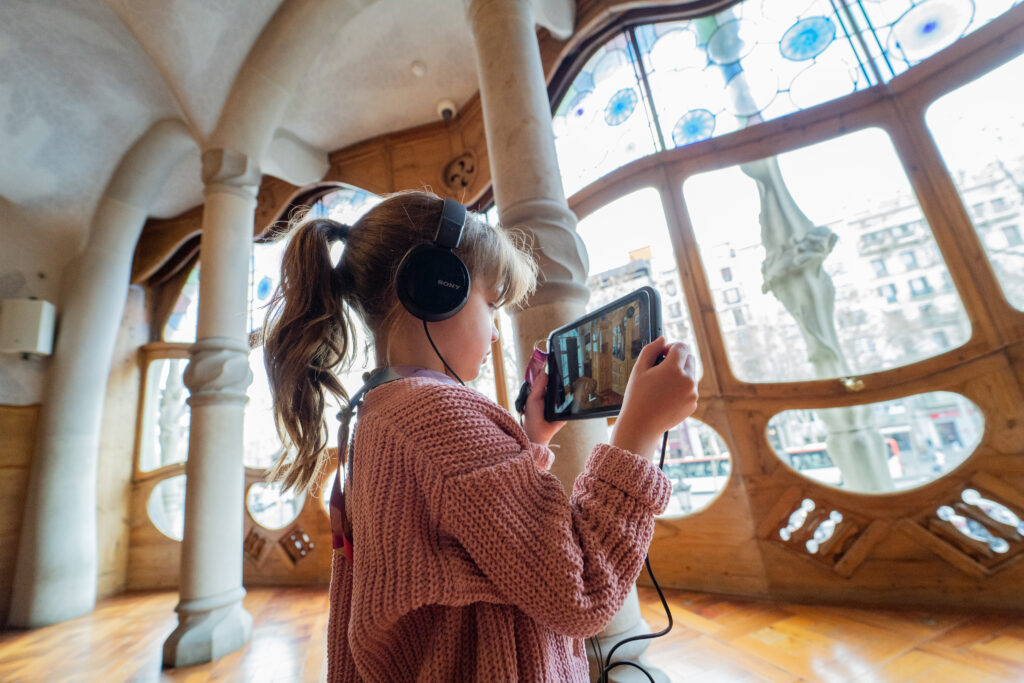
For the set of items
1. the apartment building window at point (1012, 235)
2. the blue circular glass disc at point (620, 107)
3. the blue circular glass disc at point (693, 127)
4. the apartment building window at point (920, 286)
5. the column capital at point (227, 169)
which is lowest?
the apartment building window at point (920, 286)

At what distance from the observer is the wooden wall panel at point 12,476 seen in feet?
10.8

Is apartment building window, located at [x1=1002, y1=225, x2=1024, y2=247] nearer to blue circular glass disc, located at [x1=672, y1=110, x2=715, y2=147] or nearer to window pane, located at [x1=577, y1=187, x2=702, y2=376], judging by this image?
window pane, located at [x1=577, y1=187, x2=702, y2=376]

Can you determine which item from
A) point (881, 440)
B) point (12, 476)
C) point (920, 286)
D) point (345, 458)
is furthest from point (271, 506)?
point (920, 286)

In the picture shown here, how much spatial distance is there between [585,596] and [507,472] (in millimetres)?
150

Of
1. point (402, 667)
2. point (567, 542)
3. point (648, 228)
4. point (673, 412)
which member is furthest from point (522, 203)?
point (648, 228)

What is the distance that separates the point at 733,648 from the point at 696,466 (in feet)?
2.79

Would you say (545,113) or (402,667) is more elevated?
(545,113)

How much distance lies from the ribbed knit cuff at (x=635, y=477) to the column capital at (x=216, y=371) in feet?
7.87

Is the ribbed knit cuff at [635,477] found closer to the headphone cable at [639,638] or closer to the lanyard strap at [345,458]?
the headphone cable at [639,638]

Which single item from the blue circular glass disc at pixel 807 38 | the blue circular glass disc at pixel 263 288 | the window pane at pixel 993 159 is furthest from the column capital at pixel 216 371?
the window pane at pixel 993 159

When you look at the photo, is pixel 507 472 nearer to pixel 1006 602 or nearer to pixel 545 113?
pixel 545 113

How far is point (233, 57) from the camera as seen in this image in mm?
2623

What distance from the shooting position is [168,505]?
4.16 meters

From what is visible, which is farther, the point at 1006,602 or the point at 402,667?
the point at 1006,602
